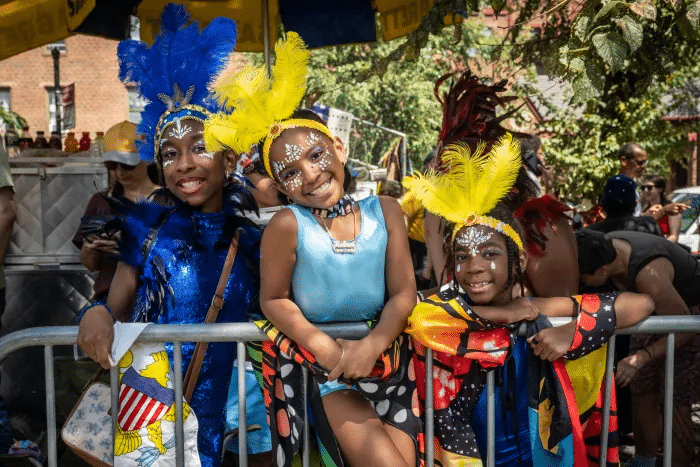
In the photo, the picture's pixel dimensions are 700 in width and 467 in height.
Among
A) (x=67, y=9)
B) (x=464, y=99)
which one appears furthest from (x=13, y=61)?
(x=464, y=99)

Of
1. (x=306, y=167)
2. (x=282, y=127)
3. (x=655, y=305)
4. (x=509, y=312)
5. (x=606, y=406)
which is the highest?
(x=282, y=127)

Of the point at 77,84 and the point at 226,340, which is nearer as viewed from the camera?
the point at 226,340

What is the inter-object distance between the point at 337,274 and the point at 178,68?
42.5 inches

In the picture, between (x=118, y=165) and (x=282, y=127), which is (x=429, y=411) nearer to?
(x=282, y=127)

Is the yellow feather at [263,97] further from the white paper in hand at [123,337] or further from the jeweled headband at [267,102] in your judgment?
the white paper in hand at [123,337]

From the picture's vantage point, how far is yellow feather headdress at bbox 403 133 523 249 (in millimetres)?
2760

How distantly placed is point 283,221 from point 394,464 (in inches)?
33.4

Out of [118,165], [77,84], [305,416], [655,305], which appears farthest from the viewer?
[77,84]

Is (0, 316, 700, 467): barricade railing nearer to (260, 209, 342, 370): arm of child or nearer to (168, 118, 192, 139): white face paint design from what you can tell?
Result: (260, 209, 342, 370): arm of child

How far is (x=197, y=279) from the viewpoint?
9.56 feet

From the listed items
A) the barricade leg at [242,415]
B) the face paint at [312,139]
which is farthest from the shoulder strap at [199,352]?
the face paint at [312,139]

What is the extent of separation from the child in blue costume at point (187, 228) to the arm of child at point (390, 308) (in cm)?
57

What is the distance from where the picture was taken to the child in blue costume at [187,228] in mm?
2895

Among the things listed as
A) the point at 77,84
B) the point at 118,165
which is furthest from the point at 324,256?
the point at 77,84
